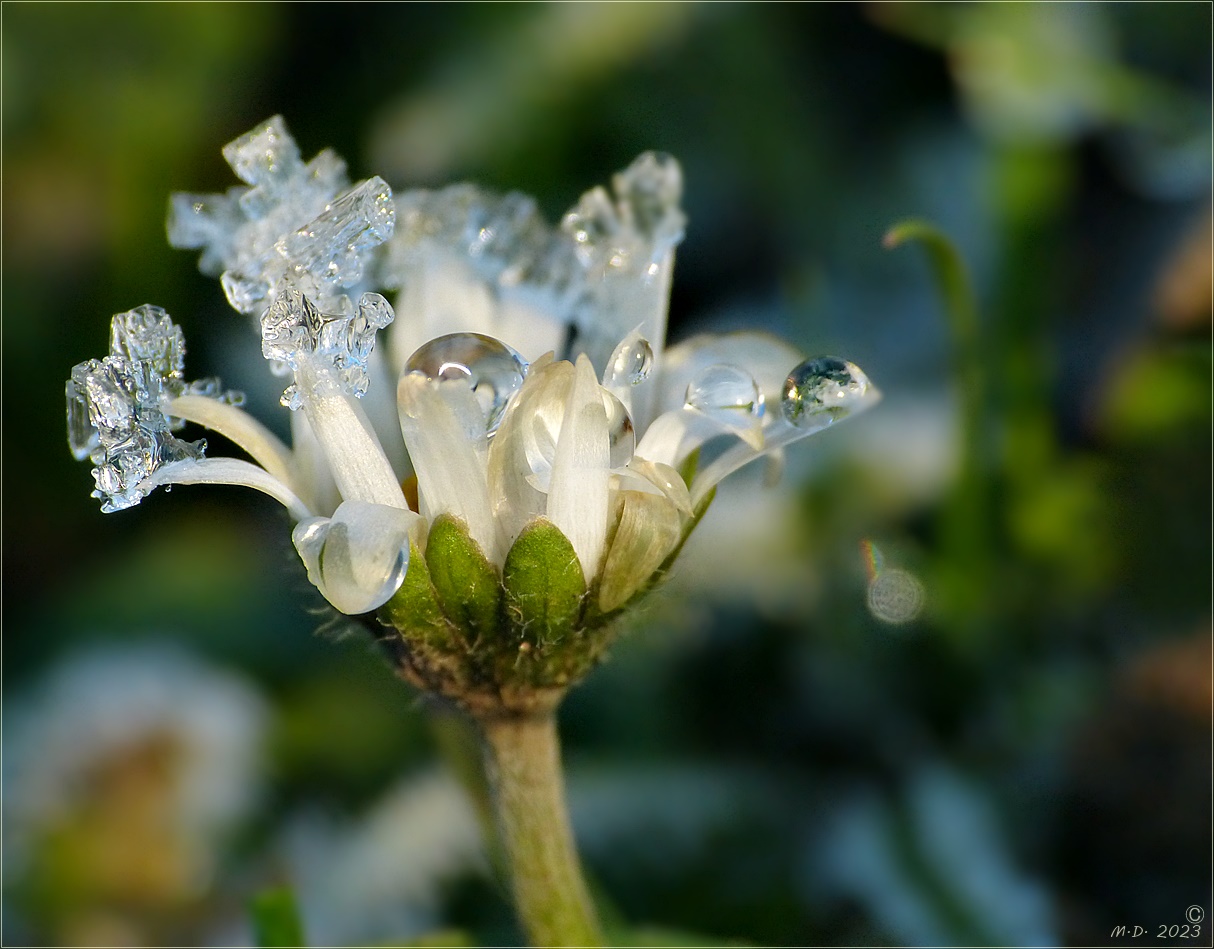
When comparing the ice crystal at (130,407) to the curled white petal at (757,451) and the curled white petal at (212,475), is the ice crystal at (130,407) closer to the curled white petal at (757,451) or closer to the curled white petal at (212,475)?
the curled white petal at (212,475)

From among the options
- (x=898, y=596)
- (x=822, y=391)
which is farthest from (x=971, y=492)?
(x=822, y=391)

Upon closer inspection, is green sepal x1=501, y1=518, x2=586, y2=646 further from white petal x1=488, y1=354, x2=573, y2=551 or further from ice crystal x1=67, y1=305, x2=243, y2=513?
ice crystal x1=67, y1=305, x2=243, y2=513

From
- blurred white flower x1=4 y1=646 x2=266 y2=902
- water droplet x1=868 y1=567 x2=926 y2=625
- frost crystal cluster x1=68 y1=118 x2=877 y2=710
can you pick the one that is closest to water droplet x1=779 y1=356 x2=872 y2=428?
frost crystal cluster x1=68 y1=118 x2=877 y2=710

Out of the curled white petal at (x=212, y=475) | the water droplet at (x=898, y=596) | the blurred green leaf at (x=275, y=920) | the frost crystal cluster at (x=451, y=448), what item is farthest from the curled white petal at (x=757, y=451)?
the water droplet at (x=898, y=596)

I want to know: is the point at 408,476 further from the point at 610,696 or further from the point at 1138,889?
the point at 1138,889

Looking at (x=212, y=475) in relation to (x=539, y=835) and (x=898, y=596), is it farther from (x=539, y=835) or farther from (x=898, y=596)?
(x=898, y=596)

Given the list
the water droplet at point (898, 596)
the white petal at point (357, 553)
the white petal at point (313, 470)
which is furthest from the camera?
the water droplet at point (898, 596)

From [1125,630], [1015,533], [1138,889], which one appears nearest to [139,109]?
[1015,533]
